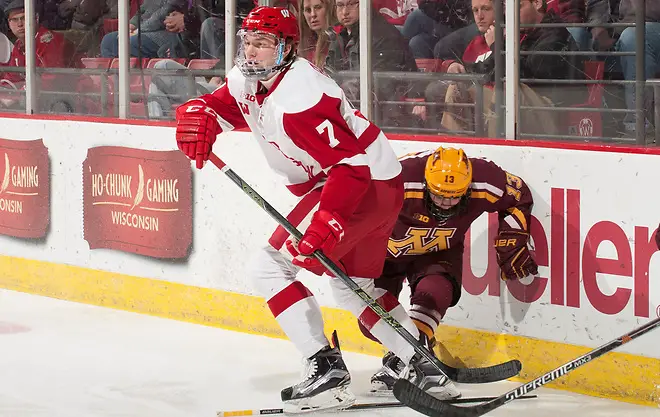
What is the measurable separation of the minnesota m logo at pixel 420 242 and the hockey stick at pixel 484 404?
0.63 m

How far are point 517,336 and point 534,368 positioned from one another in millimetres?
118

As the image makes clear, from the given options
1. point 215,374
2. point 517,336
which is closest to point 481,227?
point 517,336

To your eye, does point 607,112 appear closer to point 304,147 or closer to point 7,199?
point 304,147

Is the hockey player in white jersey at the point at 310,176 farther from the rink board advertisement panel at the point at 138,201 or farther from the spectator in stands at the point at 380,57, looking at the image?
the rink board advertisement panel at the point at 138,201

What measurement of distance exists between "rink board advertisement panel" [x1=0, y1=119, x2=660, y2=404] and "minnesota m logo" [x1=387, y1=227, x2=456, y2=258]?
0.54ft

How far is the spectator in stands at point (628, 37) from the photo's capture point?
12.2 feet

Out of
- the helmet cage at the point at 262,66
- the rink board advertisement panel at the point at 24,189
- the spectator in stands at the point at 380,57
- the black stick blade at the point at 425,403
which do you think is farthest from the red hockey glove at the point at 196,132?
the rink board advertisement panel at the point at 24,189

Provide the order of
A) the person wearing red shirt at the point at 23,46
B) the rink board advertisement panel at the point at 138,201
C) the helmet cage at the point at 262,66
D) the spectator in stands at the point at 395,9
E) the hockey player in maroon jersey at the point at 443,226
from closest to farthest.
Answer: the helmet cage at the point at 262,66, the hockey player in maroon jersey at the point at 443,226, the spectator in stands at the point at 395,9, the rink board advertisement panel at the point at 138,201, the person wearing red shirt at the point at 23,46

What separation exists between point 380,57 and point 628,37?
1054 millimetres

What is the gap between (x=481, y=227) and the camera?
161 inches

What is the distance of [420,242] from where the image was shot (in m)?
3.97

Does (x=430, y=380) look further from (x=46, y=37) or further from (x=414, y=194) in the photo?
(x=46, y=37)

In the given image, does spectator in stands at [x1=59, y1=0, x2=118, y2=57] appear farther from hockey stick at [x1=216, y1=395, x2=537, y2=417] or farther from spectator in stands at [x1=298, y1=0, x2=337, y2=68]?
hockey stick at [x1=216, y1=395, x2=537, y2=417]

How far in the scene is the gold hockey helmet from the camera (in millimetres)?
3734
